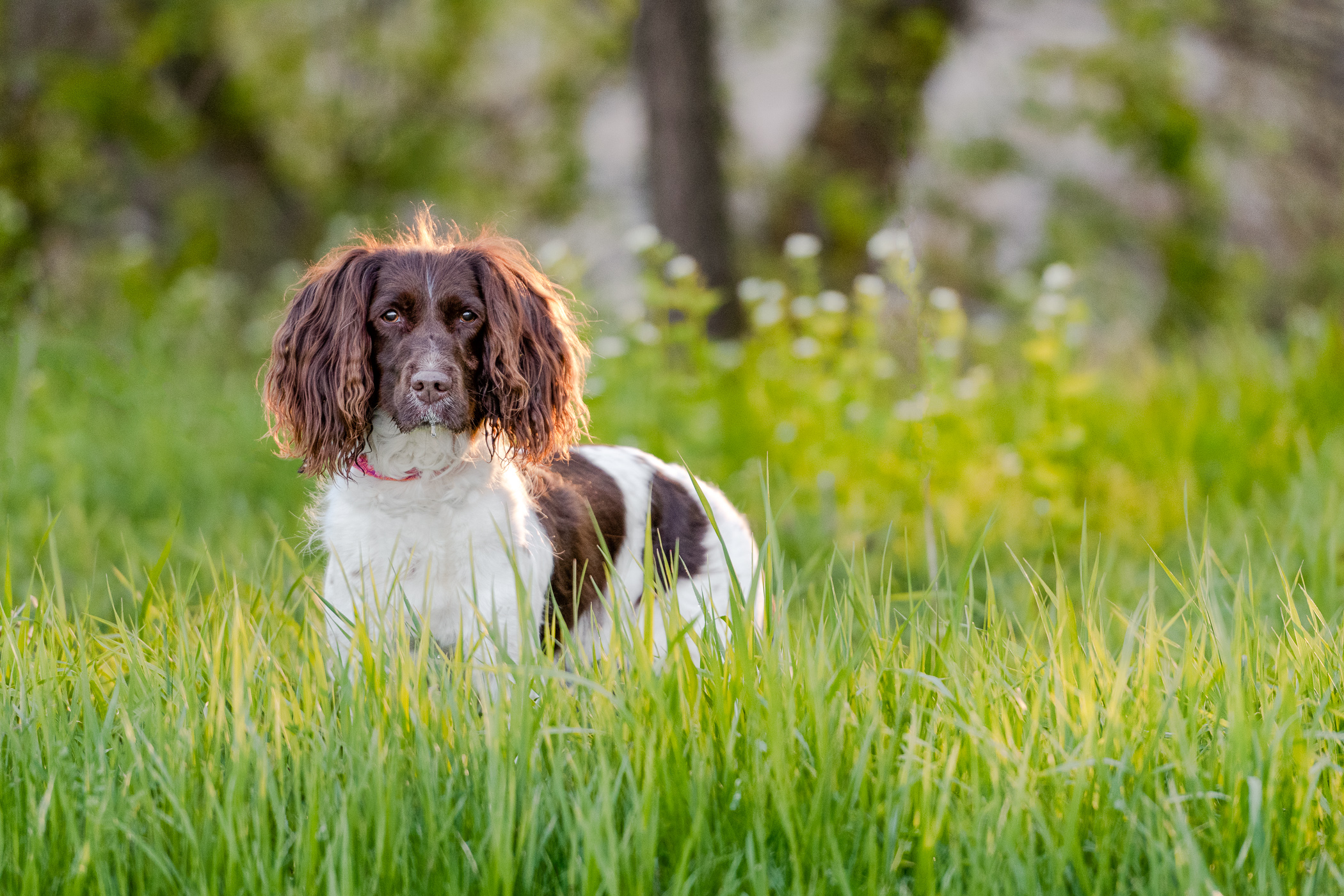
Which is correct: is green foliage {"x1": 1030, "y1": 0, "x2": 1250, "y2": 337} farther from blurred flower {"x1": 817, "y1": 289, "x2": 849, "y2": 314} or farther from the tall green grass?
the tall green grass

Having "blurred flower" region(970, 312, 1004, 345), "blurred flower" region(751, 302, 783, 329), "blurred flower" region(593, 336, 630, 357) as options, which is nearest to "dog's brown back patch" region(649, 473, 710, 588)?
"blurred flower" region(593, 336, 630, 357)

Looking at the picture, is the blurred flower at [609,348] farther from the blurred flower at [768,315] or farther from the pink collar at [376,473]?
the pink collar at [376,473]

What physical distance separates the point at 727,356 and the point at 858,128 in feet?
14.3

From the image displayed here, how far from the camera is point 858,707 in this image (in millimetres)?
2432

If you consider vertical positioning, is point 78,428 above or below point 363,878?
above

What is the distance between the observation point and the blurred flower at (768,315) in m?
5.75

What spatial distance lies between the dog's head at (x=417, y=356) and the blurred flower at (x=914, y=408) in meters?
1.17

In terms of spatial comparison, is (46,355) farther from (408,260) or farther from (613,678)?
(613,678)

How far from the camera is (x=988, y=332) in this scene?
763cm

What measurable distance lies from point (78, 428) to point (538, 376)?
13.5 feet

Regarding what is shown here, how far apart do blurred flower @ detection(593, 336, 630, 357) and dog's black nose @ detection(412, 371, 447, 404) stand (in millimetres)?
2730

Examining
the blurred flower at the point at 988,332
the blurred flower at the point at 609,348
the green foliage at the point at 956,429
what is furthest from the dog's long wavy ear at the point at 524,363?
the blurred flower at the point at 988,332

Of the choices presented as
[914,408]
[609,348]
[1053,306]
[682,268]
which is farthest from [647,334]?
[914,408]

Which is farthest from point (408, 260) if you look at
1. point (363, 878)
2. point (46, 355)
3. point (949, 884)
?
point (46, 355)
